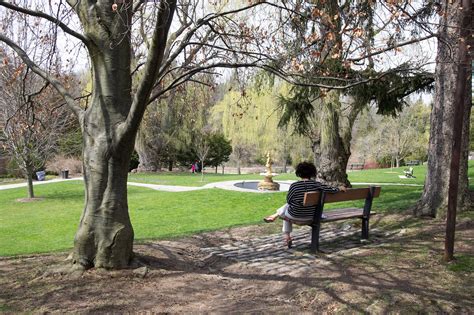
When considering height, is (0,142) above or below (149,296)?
above

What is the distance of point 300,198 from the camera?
5.97 metres

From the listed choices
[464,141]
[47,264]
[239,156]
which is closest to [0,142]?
[47,264]

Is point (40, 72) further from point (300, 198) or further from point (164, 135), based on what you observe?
point (164, 135)

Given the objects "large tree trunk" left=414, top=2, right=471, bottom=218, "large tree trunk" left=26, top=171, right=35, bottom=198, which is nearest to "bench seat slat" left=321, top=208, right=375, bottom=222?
"large tree trunk" left=414, top=2, right=471, bottom=218

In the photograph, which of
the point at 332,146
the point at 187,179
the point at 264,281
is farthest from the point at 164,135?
the point at 264,281

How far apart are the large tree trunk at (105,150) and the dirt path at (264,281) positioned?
295mm

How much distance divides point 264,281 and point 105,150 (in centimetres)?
232

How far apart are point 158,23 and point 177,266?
9.91 ft

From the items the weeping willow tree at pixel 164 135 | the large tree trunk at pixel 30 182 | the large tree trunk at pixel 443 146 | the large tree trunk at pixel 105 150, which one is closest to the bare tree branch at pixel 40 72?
the large tree trunk at pixel 105 150

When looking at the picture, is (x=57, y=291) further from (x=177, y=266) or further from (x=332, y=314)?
(x=332, y=314)

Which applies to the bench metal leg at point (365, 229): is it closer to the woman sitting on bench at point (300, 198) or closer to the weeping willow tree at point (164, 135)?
the woman sitting on bench at point (300, 198)

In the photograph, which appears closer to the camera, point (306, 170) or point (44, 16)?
point (44, 16)

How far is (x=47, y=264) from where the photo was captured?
520 centimetres

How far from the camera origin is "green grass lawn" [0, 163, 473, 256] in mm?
9539
